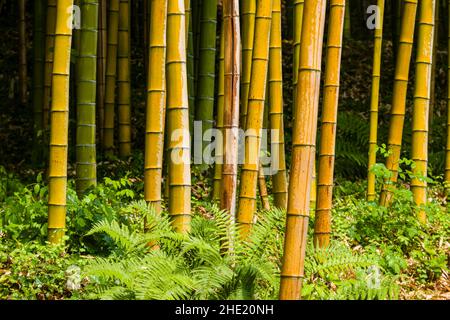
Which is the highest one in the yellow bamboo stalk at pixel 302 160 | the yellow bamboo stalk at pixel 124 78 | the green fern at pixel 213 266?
the yellow bamboo stalk at pixel 124 78

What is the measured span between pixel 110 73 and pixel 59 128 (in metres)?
2.62

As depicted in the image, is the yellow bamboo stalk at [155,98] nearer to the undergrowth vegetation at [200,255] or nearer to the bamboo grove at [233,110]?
the bamboo grove at [233,110]

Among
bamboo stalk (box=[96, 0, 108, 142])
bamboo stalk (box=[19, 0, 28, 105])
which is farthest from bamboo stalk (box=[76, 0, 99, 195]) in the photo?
bamboo stalk (box=[19, 0, 28, 105])

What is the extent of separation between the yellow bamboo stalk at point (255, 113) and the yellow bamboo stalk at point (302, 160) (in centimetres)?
101

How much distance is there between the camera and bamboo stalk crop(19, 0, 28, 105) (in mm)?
8508

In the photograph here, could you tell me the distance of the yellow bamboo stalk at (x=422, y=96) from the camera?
5.42m

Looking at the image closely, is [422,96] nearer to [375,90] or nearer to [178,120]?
[375,90]

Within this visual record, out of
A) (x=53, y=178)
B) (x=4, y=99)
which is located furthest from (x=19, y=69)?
(x=53, y=178)

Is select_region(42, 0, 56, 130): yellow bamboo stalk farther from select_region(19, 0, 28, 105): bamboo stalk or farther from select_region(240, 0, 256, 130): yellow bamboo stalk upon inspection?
select_region(240, 0, 256, 130): yellow bamboo stalk

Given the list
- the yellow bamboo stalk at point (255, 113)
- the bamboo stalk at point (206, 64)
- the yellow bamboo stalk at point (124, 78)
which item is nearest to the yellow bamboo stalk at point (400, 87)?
the yellow bamboo stalk at point (255, 113)

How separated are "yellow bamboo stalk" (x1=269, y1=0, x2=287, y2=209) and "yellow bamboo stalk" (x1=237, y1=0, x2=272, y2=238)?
643 millimetres

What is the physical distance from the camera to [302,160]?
330 cm

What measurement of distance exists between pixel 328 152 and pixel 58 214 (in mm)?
1604
